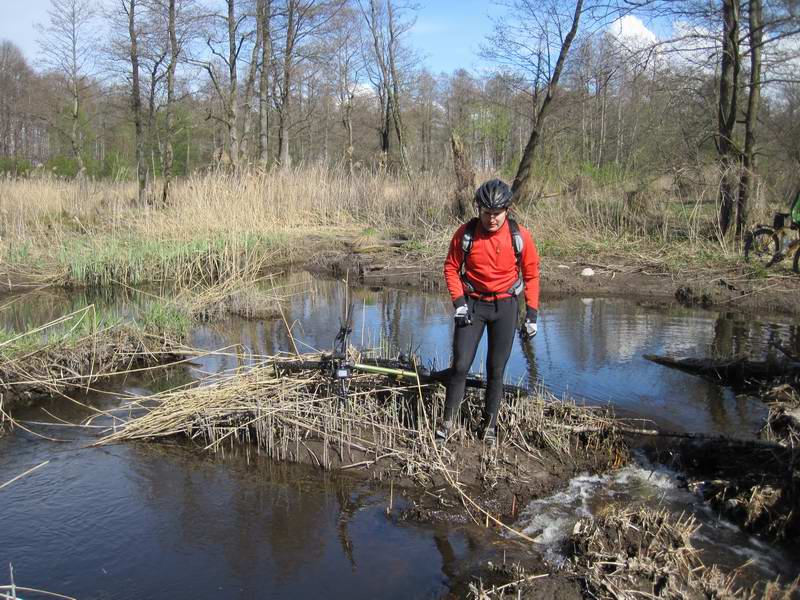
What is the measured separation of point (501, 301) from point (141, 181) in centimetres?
1840

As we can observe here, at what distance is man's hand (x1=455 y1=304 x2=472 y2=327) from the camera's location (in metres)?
4.45

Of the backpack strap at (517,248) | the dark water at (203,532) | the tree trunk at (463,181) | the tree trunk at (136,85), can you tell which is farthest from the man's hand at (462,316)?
the tree trunk at (136,85)

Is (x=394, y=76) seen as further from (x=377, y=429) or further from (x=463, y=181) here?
(x=377, y=429)

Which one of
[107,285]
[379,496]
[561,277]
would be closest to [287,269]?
[107,285]

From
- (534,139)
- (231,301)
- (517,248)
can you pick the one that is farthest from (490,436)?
(534,139)

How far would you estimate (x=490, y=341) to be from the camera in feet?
15.6

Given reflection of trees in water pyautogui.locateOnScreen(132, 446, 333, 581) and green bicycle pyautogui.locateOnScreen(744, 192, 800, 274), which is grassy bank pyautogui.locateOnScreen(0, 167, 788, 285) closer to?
green bicycle pyautogui.locateOnScreen(744, 192, 800, 274)

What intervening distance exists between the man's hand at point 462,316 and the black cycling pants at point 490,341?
42 mm

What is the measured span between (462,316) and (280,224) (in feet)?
40.1

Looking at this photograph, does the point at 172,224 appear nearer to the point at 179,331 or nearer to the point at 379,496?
the point at 179,331

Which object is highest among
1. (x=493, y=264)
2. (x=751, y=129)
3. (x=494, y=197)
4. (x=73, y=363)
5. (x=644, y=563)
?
(x=751, y=129)

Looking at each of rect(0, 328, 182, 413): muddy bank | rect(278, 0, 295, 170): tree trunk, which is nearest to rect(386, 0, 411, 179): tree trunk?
rect(278, 0, 295, 170): tree trunk

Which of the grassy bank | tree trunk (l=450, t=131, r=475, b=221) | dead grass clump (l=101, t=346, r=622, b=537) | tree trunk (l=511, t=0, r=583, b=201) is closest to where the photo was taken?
dead grass clump (l=101, t=346, r=622, b=537)

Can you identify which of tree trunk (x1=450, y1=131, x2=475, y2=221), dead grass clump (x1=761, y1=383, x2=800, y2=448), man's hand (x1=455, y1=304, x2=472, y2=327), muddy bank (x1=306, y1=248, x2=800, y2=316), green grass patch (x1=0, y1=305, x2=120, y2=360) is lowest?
dead grass clump (x1=761, y1=383, x2=800, y2=448)
